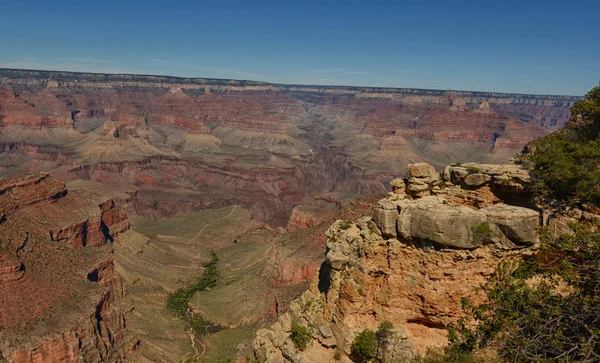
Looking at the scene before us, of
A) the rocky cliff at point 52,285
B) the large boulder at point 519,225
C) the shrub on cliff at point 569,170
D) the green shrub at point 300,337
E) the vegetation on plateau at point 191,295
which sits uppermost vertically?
the shrub on cliff at point 569,170

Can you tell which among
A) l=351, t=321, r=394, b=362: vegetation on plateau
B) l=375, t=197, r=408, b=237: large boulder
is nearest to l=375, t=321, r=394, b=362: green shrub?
l=351, t=321, r=394, b=362: vegetation on plateau

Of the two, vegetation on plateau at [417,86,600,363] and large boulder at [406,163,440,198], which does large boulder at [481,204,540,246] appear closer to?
vegetation on plateau at [417,86,600,363]

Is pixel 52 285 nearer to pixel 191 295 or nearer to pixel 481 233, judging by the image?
pixel 191 295

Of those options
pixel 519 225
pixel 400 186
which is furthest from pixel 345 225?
pixel 519 225

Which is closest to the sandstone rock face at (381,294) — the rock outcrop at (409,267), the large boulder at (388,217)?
the rock outcrop at (409,267)

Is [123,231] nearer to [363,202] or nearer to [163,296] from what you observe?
[163,296]

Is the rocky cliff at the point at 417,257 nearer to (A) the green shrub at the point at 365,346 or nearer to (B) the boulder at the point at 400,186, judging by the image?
(B) the boulder at the point at 400,186
